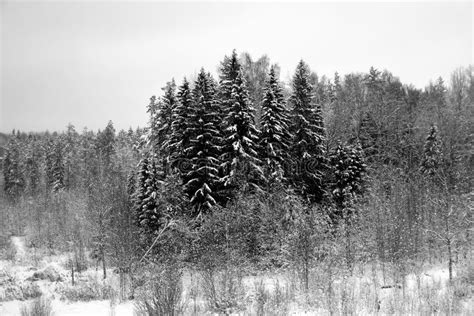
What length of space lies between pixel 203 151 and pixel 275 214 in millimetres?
7129

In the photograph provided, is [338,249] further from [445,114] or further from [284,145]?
[445,114]

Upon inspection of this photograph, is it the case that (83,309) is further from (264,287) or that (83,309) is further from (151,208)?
(151,208)

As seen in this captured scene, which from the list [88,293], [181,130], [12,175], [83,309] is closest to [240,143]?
[181,130]

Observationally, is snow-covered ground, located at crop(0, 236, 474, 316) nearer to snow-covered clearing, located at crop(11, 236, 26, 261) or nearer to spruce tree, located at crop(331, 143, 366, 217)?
snow-covered clearing, located at crop(11, 236, 26, 261)

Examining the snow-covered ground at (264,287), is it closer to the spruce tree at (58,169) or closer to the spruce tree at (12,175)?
the spruce tree at (58,169)

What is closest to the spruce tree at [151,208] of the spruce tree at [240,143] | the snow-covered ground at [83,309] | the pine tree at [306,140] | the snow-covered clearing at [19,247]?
the spruce tree at [240,143]

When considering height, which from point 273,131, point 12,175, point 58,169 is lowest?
point 12,175

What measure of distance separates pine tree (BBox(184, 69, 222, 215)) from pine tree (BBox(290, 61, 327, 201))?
21.0 feet

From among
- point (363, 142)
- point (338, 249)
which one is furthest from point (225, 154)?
point (363, 142)

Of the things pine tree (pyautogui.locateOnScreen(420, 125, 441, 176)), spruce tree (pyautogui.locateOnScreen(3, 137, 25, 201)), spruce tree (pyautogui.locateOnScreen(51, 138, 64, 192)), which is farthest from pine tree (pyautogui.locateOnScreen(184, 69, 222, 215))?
spruce tree (pyautogui.locateOnScreen(3, 137, 25, 201))

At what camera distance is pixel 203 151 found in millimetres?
Result: 25484

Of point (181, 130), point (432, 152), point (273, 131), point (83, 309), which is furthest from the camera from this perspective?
point (432, 152)

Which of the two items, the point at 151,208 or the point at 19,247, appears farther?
the point at 19,247

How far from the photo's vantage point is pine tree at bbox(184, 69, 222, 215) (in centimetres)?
2506
